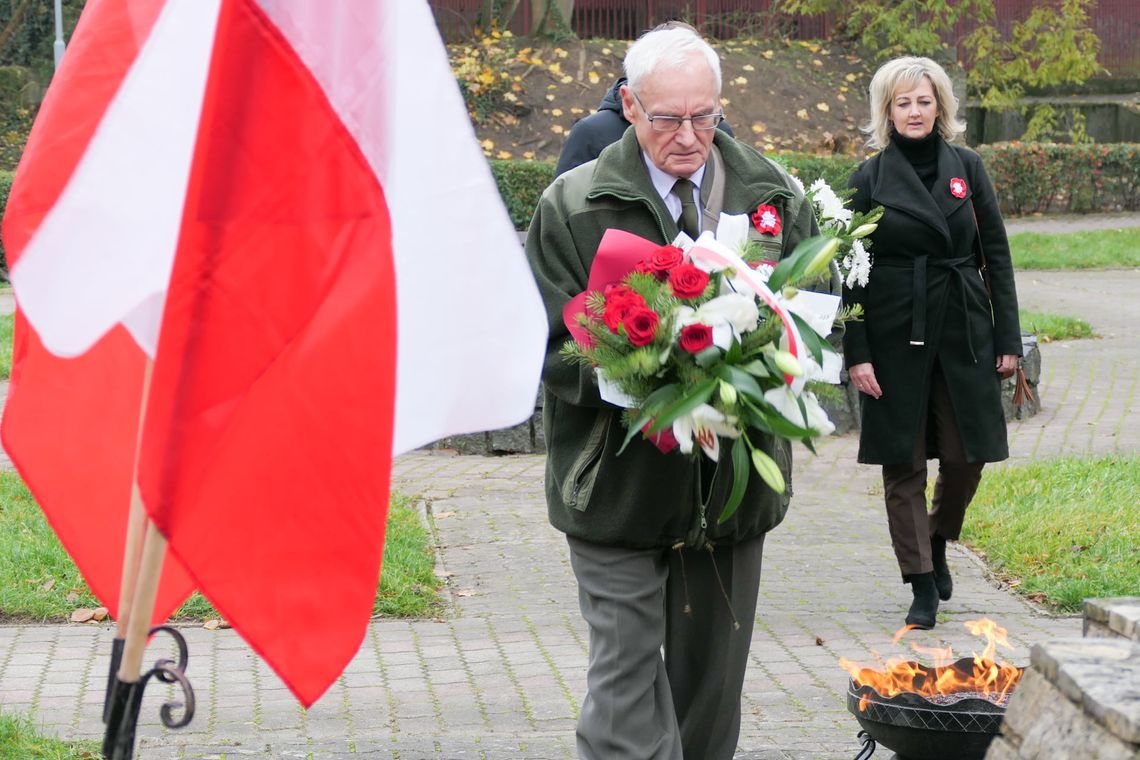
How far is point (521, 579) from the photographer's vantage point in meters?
7.41

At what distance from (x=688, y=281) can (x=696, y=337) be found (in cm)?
14

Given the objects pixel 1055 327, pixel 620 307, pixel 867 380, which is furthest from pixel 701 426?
pixel 1055 327

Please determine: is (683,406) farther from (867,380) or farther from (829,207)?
(867,380)

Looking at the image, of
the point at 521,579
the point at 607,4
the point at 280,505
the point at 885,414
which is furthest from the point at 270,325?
the point at 607,4

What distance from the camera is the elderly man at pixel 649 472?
4.09 metres

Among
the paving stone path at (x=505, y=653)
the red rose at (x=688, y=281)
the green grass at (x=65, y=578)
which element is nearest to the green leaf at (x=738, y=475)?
the red rose at (x=688, y=281)

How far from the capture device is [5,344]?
13336 millimetres

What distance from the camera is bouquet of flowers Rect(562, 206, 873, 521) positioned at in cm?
363

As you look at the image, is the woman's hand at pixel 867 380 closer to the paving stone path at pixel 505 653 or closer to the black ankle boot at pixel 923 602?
the black ankle boot at pixel 923 602

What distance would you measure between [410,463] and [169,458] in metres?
7.27

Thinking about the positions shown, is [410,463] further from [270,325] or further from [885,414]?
[270,325]

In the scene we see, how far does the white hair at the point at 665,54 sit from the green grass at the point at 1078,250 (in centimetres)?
1489

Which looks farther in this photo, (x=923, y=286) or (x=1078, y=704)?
(x=923, y=286)

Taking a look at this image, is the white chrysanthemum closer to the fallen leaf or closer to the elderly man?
the elderly man
